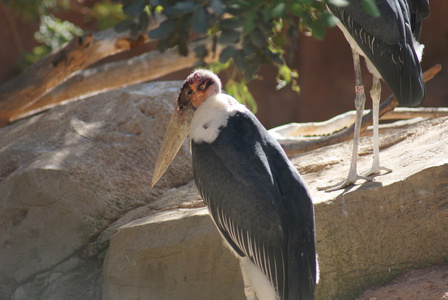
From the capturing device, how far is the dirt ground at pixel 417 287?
3238 millimetres

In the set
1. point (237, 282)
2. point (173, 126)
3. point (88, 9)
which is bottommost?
point (88, 9)

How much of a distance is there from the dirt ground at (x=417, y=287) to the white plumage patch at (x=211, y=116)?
124 centimetres

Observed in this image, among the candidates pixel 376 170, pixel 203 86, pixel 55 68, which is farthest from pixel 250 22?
pixel 55 68

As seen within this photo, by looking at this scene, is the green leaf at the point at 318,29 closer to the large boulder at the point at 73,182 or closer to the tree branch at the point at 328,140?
the large boulder at the point at 73,182

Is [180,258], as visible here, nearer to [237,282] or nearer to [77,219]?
[237,282]

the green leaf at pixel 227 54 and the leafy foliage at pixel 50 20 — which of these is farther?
the leafy foliage at pixel 50 20

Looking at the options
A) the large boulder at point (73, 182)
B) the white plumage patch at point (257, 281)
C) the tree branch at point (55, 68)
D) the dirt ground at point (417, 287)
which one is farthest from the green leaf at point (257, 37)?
the tree branch at point (55, 68)

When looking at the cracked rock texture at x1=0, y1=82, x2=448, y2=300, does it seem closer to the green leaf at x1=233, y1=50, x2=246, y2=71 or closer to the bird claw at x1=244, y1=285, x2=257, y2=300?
the bird claw at x1=244, y1=285, x2=257, y2=300

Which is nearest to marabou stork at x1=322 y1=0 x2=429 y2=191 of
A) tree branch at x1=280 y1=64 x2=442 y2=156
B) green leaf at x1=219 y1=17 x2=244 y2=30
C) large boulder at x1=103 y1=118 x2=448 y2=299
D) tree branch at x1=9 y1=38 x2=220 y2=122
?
large boulder at x1=103 y1=118 x2=448 y2=299

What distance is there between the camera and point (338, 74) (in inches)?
427

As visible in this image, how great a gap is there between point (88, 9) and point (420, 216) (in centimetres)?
926

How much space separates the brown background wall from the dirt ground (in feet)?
23.4

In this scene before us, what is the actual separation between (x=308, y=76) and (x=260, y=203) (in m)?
8.46

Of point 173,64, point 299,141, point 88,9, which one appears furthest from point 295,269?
point 88,9
